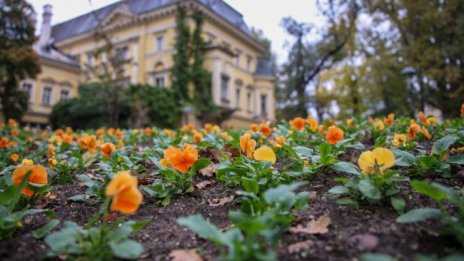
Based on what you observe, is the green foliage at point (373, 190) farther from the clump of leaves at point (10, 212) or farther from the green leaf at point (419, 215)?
the clump of leaves at point (10, 212)

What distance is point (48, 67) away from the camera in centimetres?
3053

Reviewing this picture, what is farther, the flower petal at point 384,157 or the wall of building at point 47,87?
the wall of building at point 47,87

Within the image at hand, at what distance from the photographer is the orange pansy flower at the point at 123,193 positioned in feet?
4.04

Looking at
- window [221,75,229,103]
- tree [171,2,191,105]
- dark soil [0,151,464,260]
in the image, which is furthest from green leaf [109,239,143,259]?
window [221,75,229,103]

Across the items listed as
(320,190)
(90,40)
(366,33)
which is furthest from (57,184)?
(90,40)

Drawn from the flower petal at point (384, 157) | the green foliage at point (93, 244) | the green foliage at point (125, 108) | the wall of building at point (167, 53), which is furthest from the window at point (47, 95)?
the flower petal at point (384, 157)

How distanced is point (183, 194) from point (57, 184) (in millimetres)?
1284

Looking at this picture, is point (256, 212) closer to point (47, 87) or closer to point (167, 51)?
point (167, 51)

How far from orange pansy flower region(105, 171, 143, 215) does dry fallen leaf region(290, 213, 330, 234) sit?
2.37 feet

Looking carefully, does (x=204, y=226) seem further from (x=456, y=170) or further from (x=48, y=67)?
(x=48, y=67)

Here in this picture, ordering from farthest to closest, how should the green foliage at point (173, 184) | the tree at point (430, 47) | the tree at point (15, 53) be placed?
the tree at point (15, 53) → the tree at point (430, 47) → the green foliage at point (173, 184)

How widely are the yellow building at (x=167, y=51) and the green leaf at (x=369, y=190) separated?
2299cm

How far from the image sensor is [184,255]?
1.47 m

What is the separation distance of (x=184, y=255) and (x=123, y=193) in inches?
16.4
